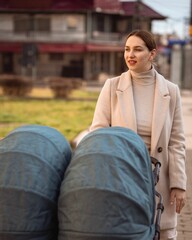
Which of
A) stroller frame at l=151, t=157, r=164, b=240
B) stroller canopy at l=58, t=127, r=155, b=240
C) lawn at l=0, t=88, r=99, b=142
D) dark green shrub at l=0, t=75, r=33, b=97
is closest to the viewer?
stroller canopy at l=58, t=127, r=155, b=240

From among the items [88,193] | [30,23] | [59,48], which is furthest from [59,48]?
[88,193]

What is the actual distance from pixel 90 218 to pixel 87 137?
0.47 metres

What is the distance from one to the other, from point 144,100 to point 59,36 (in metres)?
40.8

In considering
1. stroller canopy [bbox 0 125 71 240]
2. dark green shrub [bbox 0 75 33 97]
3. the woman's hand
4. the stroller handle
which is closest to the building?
dark green shrub [bbox 0 75 33 97]

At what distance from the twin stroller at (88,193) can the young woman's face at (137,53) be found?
55 cm

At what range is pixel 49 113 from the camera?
18.5 m

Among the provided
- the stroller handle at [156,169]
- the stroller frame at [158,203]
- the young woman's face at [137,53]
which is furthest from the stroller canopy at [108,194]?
the young woman's face at [137,53]

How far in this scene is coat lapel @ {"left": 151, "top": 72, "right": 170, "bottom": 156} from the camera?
3.22 m

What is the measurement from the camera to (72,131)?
45.1ft

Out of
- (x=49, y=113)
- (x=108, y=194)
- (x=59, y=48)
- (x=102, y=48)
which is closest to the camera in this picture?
(x=108, y=194)

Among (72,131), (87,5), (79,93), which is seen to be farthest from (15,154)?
(87,5)

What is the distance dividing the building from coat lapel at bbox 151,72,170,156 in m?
39.1

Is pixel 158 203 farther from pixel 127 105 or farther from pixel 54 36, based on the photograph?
pixel 54 36

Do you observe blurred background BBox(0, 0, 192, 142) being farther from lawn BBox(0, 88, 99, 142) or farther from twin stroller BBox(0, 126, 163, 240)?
twin stroller BBox(0, 126, 163, 240)
